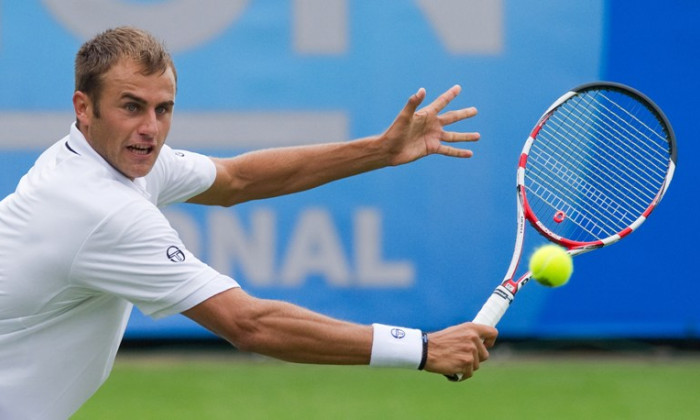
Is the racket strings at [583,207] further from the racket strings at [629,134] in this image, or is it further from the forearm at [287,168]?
the forearm at [287,168]

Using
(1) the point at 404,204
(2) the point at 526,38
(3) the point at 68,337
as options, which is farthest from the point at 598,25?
(3) the point at 68,337

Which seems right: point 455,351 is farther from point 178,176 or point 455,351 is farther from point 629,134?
point 629,134

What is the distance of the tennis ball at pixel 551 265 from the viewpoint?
13.6ft

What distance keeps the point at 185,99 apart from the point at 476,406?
2.76m

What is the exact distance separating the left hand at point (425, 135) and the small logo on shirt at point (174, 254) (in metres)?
1.22

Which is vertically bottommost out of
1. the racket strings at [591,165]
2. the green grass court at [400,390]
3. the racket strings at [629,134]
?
the green grass court at [400,390]

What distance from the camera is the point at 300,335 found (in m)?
3.76

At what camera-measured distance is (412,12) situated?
26.2 feet

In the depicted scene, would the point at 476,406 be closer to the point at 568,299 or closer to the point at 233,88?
the point at 568,299

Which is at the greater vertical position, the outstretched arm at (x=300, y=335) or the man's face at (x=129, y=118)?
the man's face at (x=129, y=118)

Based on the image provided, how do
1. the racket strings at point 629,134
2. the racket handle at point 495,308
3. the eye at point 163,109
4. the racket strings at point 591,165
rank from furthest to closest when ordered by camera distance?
the racket strings at point 629,134 → the racket strings at point 591,165 → the racket handle at point 495,308 → the eye at point 163,109

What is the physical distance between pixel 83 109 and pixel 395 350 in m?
1.27

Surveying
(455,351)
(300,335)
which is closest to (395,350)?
(455,351)

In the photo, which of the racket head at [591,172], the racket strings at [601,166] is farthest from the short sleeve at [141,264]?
the racket strings at [601,166]
